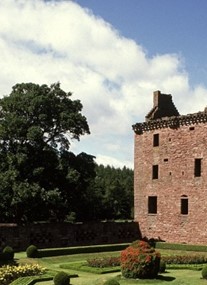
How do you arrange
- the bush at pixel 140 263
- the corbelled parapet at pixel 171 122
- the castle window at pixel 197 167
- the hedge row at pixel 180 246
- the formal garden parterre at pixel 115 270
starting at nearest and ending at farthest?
the formal garden parterre at pixel 115 270 < the bush at pixel 140 263 < the hedge row at pixel 180 246 < the corbelled parapet at pixel 171 122 < the castle window at pixel 197 167

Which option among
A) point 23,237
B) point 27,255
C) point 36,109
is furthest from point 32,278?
point 36,109

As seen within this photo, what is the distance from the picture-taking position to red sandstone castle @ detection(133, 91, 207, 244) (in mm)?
39500

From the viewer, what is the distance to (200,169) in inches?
1571

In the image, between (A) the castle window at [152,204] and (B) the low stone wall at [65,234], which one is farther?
(A) the castle window at [152,204]

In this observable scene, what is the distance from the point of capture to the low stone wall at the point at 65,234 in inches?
1403

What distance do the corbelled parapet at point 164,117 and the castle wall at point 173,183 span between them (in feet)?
0.97

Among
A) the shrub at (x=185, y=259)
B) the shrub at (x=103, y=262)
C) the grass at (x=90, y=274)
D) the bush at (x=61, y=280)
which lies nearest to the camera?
the bush at (x=61, y=280)

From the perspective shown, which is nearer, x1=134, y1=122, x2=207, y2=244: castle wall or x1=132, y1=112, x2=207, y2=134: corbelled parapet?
x1=134, y1=122, x2=207, y2=244: castle wall

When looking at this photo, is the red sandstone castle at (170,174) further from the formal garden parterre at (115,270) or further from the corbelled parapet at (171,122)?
the formal garden parterre at (115,270)

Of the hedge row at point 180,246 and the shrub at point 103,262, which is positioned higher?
the hedge row at point 180,246

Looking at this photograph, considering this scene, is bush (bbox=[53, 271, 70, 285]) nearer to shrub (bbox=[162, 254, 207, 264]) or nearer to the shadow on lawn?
the shadow on lawn

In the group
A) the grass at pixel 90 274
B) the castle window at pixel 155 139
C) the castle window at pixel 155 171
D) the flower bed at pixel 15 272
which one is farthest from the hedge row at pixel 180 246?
the flower bed at pixel 15 272

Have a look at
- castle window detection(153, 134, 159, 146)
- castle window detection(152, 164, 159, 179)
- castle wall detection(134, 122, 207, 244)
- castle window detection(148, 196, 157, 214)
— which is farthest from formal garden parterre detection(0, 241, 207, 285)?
castle window detection(153, 134, 159, 146)

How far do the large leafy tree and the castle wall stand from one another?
527cm
